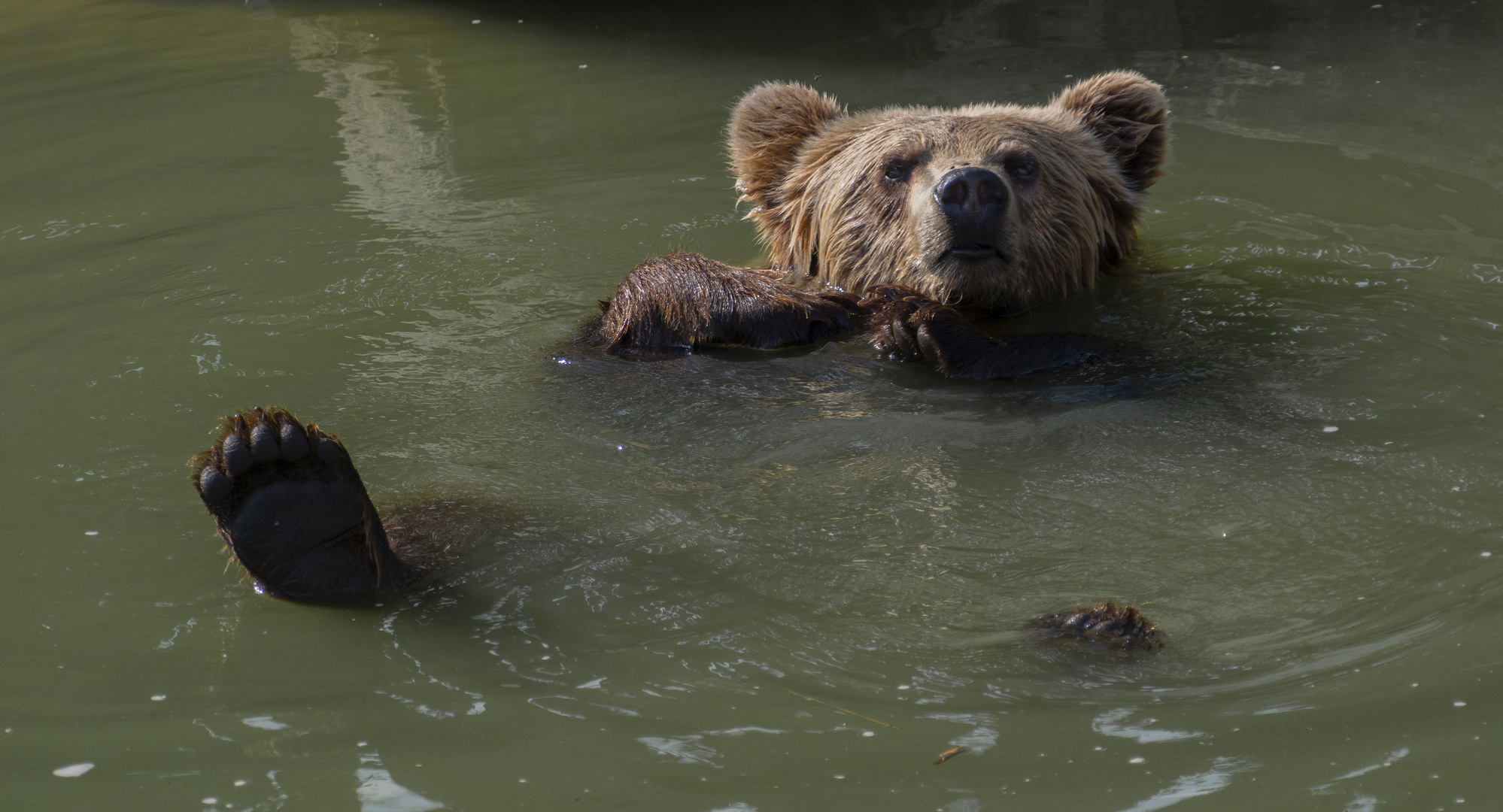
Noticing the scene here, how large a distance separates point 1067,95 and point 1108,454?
210 cm

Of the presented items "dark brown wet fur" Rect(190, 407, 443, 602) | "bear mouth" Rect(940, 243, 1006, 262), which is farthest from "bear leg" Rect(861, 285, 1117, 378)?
"dark brown wet fur" Rect(190, 407, 443, 602)

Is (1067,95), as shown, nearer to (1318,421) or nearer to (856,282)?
(856,282)

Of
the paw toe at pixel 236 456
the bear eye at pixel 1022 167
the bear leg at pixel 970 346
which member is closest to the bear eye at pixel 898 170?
the bear eye at pixel 1022 167

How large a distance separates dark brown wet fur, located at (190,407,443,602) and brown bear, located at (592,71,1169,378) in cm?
171

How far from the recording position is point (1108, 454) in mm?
4031

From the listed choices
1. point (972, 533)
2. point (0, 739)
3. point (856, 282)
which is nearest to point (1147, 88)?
point (856, 282)

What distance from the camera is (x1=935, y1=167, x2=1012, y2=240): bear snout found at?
451cm

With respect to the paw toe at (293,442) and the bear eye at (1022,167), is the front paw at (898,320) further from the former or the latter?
the paw toe at (293,442)

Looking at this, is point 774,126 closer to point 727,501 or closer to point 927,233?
point 927,233

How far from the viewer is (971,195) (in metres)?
4.55

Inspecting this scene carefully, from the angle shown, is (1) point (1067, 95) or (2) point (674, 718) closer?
(2) point (674, 718)

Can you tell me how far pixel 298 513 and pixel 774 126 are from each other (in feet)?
9.65

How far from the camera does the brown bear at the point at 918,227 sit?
470cm

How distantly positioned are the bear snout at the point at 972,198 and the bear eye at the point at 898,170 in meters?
0.38
